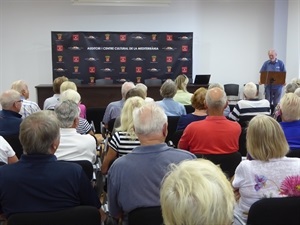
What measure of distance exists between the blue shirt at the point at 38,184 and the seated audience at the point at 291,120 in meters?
1.99

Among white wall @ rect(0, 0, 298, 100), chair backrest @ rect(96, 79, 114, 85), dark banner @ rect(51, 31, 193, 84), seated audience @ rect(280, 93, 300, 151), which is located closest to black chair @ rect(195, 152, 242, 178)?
seated audience @ rect(280, 93, 300, 151)

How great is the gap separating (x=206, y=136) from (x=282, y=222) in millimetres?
1517

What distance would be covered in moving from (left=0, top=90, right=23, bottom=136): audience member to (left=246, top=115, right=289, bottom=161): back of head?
8.44 ft

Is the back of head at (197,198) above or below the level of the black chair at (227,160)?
above

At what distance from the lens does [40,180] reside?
6.80ft

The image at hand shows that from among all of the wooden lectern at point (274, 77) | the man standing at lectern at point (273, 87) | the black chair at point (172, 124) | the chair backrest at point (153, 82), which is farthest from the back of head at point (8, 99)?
the man standing at lectern at point (273, 87)

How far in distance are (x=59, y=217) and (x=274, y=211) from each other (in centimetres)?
102

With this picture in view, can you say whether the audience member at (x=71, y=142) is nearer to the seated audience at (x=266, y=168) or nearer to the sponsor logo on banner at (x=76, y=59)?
the seated audience at (x=266, y=168)

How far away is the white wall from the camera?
34.4 ft

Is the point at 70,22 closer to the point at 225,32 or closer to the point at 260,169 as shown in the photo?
the point at 225,32

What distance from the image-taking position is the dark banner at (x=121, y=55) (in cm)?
1032

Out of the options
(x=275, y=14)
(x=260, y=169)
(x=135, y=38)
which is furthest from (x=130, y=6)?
(x=260, y=169)

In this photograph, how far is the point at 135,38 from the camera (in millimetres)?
10555

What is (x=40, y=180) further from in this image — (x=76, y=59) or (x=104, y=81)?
(x=76, y=59)
